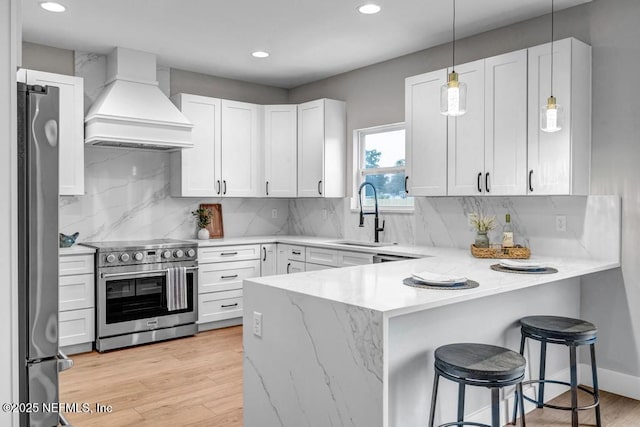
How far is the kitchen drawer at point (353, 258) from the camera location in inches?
168

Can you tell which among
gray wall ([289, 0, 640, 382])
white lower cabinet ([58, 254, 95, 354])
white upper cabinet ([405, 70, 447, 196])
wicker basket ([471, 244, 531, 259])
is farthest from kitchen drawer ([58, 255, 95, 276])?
gray wall ([289, 0, 640, 382])

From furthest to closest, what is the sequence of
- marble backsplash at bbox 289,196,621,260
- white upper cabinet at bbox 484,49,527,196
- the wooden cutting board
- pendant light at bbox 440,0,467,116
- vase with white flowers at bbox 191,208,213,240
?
the wooden cutting board, vase with white flowers at bbox 191,208,213,240, white upper cabinet at bbox 484,49,527,196, marble backsplash at bbox 289,196,621,260, pendant light at bbox 440,0,467,116

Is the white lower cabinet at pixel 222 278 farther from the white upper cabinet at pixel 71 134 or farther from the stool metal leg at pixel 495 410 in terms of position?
the stool metal leg at pixel 495 410

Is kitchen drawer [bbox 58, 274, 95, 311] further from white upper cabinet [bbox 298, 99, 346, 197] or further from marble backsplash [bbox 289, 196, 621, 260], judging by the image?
marble backsplash [bbox 289, 196, 621, 260]

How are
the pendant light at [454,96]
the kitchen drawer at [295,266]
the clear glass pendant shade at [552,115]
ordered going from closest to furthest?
the pendant light at [454,96]
the clear glass pendant shade at [552,115]
the kitchen drawer at [295,266]

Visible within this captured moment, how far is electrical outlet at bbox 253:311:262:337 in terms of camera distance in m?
2.43

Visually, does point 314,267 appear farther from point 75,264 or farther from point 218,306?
point 75,264

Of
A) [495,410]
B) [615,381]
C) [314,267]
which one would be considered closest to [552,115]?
[495,410]

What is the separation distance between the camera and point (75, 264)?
415 cm

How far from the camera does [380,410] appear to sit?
1.94 m

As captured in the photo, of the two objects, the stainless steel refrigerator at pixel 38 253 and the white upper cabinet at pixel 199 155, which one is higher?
the white upper cabinet at pixel 199 155

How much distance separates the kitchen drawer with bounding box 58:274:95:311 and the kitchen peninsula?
90.9 inches

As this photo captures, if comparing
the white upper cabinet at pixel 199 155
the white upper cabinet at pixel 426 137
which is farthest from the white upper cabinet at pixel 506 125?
the white upper cabinet at pixel 199 155

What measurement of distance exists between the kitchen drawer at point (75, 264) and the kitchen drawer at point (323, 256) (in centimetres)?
194
